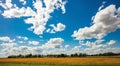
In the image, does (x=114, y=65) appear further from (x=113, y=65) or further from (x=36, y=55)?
(x=36, y=55)

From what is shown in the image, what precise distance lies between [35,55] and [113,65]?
6600cm

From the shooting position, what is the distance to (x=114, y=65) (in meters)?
28.8

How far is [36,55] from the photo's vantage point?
9069cm

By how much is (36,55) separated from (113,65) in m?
65.5

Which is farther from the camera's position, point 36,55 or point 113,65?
point 36,55

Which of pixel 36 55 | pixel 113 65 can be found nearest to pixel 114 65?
pixel 113 65

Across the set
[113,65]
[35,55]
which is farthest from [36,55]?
[113,65]

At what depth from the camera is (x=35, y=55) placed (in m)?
91.0

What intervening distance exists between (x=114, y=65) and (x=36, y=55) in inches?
2581

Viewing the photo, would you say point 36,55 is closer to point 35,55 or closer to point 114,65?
point 35,55

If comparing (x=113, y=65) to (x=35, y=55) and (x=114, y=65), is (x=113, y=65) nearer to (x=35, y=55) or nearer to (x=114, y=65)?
(x=114, y=65)

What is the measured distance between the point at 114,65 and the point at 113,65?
0.54 feet

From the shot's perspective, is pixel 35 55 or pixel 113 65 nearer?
pixel 113 65

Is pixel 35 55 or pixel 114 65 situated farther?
pixel 35 55
